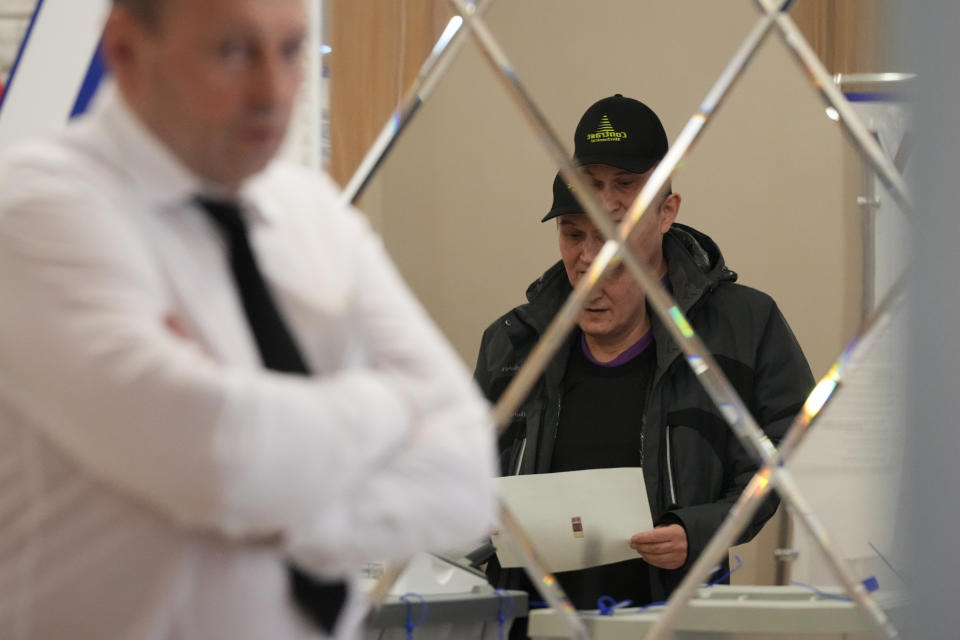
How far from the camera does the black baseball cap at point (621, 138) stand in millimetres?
1301

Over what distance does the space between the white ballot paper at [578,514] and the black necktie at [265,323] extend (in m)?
0.61

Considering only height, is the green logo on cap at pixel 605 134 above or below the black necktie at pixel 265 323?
below

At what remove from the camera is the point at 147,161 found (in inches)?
20.4

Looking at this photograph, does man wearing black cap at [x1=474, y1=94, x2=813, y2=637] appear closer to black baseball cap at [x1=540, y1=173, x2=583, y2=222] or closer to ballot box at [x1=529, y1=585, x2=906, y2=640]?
black baseball cap at [x1=540, y1=173, x2=583, y2=222]

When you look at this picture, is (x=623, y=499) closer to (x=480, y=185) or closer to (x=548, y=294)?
(x=548, y=294)

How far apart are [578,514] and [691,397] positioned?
20 centimetres

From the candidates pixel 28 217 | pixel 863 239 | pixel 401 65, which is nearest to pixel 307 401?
pixel 28 217

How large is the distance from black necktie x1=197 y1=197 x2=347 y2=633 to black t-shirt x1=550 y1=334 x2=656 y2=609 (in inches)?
29.9

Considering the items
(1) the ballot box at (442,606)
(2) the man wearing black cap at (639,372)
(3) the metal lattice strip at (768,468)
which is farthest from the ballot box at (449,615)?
(3) the metal lattice strip at (768,468)

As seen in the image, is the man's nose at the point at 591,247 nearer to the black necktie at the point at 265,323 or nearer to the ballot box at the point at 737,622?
the ballot box at the point at 737,622

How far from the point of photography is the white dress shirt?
47 centimetres

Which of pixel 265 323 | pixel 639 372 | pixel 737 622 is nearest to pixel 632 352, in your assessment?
pixel 639 372

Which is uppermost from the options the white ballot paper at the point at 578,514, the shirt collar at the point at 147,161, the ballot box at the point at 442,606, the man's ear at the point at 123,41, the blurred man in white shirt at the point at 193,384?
the man's ear at the point at 123,41

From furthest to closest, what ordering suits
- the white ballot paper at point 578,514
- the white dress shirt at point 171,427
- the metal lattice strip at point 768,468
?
the white ballot paper at point 578,514
the metal lattice strip at point 768,468
the white dress shirt at point 171,427
